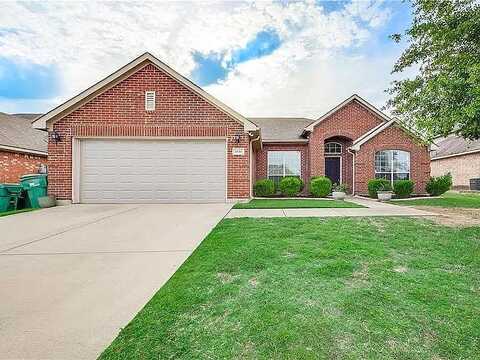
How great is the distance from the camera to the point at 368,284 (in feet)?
10.5

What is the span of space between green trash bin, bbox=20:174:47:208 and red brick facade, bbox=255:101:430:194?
423 inches

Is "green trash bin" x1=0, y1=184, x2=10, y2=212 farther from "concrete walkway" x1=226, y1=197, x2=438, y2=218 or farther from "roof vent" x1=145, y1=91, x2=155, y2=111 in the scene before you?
"concrete walkway" x1=226, y1=197, x2=438, y2=218

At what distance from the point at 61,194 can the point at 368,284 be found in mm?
11810

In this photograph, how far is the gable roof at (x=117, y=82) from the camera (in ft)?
37.3

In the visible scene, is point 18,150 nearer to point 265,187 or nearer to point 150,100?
point 150,100

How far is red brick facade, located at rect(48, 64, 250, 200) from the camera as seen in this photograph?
38.0 ft

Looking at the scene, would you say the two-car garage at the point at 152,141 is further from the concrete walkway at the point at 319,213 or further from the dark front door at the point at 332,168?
the dark front door at the point at 332,168

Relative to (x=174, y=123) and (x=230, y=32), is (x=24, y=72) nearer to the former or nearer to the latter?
(x=174, y=123)

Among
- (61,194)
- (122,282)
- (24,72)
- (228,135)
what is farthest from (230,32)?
(122,282)

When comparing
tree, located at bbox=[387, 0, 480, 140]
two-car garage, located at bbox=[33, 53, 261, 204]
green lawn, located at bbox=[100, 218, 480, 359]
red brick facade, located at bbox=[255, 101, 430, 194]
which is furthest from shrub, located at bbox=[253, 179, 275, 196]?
green lawn, located at bbox=[100, 218, 480, 359]

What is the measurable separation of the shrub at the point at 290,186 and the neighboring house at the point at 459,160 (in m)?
13.3

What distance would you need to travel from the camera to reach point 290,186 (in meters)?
16.0

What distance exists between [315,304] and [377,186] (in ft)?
45.1

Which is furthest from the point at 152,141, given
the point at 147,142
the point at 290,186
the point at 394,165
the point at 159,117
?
the point at 394,165
